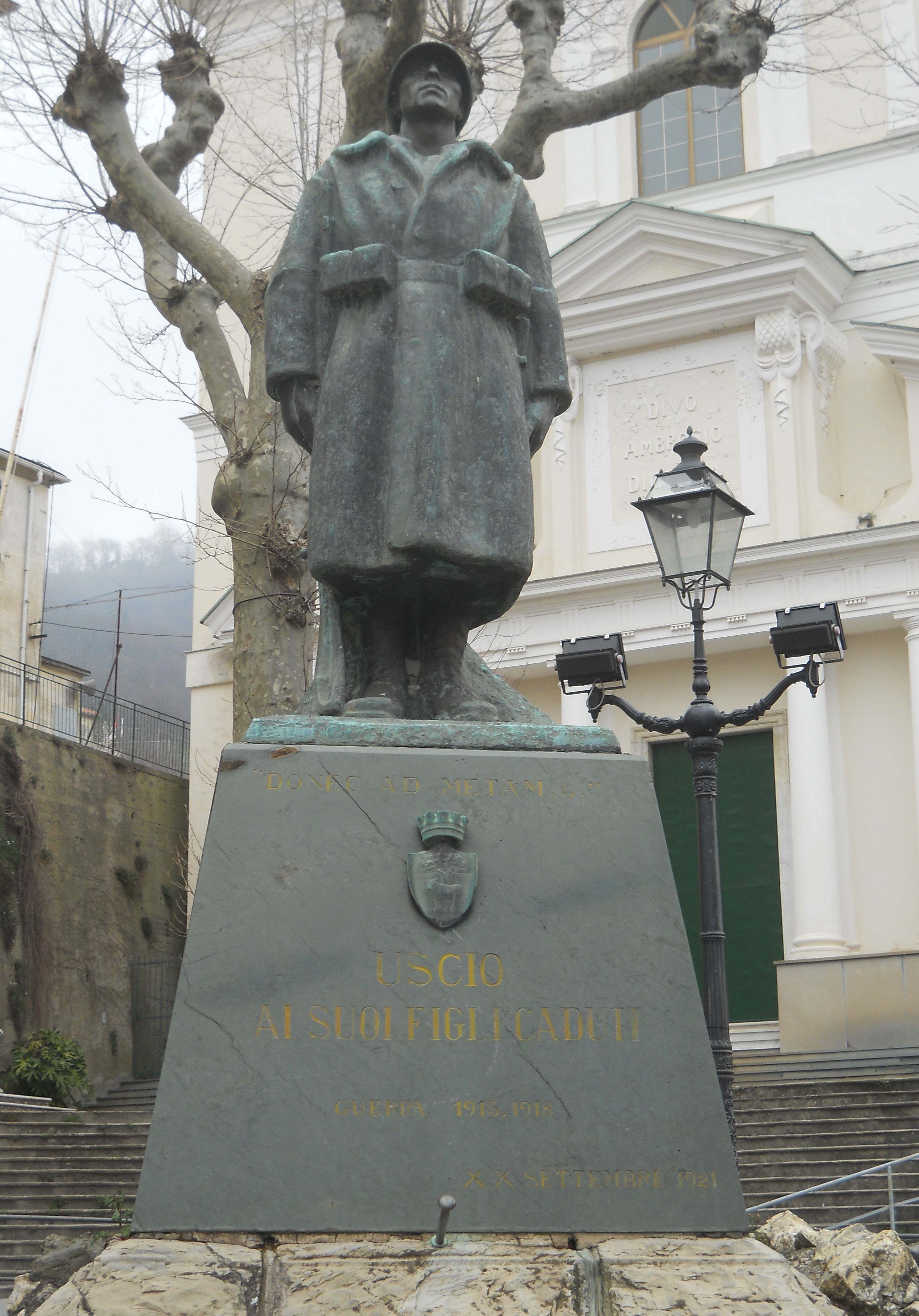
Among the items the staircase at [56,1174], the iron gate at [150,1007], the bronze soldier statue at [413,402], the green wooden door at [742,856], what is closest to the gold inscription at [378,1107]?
the bronze soldier statue at [413,402]

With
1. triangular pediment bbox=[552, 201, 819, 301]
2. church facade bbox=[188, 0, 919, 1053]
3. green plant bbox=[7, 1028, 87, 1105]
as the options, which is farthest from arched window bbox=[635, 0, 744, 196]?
green plant bbox=[7, 1028, 87, 1105]

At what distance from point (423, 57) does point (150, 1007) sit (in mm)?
21903

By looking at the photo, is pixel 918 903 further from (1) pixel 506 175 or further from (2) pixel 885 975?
(1) pixel 506 175

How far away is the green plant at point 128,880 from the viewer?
25781 mm

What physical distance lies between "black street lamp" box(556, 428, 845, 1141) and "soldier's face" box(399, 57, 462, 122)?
13.4 feet

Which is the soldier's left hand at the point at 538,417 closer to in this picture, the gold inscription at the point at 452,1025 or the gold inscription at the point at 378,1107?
the gold inscription at the point at 452,1025

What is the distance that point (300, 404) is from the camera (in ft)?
16.7

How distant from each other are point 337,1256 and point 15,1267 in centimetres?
921

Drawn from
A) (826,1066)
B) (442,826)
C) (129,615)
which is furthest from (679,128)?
(129,615)

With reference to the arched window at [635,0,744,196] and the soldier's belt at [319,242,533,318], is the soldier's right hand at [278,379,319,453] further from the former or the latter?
the arched window at [635,0,744,196]

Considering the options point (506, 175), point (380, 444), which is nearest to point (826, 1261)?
point (380, 444)

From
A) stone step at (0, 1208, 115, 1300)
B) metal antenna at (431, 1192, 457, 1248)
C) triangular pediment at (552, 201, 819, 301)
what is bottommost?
stone step at (0, 1208, 115, 1300)

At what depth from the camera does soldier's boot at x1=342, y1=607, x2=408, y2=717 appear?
15.8 feet

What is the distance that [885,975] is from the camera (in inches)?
719
